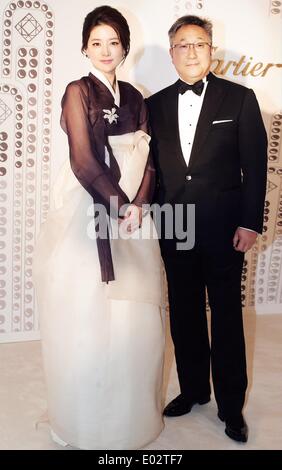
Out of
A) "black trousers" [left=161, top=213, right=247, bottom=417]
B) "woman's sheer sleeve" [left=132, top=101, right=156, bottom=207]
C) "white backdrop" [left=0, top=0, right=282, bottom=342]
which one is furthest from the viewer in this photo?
"white backdrop" [left=0, top=0, right=282, bottom=342]

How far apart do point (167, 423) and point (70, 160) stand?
48.9 inches

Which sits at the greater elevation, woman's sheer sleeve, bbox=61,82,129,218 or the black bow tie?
the black bow tie

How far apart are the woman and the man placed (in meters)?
0.16

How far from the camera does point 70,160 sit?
214 cm

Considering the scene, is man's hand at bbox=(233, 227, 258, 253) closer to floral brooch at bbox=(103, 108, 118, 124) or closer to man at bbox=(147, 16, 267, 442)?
man at bbox=(147, 16, 267, 442)

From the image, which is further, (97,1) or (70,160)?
(97,1)

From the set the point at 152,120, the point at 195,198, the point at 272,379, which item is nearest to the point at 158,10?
the point at 152,120

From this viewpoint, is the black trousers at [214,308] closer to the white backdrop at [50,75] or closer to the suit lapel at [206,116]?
the suit lapel at [206,116]

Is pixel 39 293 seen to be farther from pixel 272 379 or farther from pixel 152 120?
pixel 272 379

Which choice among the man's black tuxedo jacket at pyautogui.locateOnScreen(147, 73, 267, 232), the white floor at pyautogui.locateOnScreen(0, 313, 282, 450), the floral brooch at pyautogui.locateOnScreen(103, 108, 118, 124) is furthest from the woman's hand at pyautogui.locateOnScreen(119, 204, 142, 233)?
the white floor at pyautogui.locateOnScreen(0, 313, 282, 450)

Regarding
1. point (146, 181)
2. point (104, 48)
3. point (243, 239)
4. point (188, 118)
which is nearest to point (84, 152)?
point (146, 181)

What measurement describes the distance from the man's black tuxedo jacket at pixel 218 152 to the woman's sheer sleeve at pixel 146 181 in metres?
0.10

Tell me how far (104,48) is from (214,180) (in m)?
0.65

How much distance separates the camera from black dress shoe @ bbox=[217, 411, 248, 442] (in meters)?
2.45
